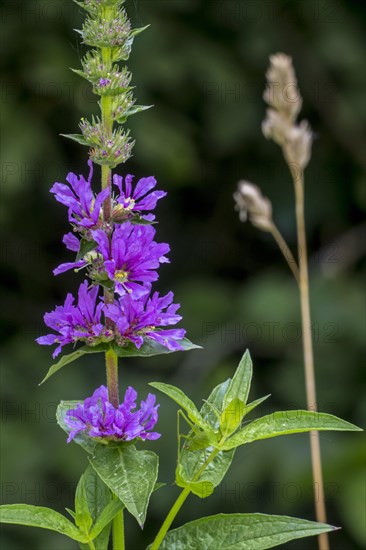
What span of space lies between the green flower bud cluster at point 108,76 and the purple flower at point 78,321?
16 centimetres

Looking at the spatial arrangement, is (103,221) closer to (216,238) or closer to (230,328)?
(230,328)

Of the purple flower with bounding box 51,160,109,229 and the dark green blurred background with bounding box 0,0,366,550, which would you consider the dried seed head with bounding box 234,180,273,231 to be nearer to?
the purple flower with bounding box 51,160,109,229

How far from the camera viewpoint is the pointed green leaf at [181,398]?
99cm

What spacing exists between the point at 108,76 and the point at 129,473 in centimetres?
45

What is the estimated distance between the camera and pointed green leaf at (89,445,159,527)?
0.94 meters

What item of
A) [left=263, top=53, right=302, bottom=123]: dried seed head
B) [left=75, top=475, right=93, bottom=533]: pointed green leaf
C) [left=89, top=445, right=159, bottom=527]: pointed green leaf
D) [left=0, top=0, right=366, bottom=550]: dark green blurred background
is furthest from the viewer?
[left=0, top=0, right=366, bottom=550]: dark green blurred background

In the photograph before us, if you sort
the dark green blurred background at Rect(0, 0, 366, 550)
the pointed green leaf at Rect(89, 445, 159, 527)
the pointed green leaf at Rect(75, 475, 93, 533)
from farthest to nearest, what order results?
1. the dark green blurred background at Rect(0, 0, 366, 550)
2. the pointed green leaf at Rect(75, 475, 93, 533)
3. the pointed green leaf at Rect(89, 445, 159, 527)

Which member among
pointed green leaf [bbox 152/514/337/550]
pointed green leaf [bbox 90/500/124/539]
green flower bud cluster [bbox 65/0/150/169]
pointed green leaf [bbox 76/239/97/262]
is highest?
green flower bud cluster [bbox 65/0/150/169]

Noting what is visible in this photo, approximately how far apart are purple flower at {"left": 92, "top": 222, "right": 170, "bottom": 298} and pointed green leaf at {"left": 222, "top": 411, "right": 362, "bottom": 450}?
21 centimetres

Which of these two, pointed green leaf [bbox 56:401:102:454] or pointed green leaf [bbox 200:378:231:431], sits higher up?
pointed green leaf [bbox 200:378:231:431]

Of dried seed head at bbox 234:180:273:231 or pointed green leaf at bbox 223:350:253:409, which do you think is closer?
pointed green leaf at bbox 223:350:253:409

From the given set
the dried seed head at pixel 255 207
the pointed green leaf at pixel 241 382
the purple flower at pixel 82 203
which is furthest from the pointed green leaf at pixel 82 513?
the dried seed head at pixel 255 207

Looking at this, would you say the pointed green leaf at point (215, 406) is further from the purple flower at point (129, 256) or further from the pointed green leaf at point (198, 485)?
the purple flower at point (129, 256)

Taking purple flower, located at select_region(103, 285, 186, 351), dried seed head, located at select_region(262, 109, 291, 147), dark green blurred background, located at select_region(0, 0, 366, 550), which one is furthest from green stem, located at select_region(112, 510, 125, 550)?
dark green blurred background, located at select_region(0, 0, 366, 550)
